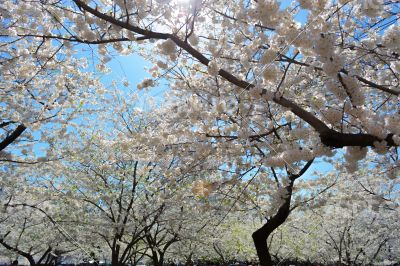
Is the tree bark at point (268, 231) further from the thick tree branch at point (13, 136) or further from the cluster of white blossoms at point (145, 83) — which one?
the thick tree branch at point (13, 136)

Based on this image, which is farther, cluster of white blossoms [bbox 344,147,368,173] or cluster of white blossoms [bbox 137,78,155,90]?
cluster of white blossoms [bbox 137,78,155,90]

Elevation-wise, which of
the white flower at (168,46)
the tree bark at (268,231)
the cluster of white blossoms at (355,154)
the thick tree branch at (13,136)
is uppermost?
the thick tree branch at (13,136)

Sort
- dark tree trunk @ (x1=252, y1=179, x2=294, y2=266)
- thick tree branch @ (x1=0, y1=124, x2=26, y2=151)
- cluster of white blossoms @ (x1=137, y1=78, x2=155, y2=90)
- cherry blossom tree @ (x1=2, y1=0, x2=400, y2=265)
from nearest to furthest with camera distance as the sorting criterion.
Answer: cherry blossom tree @ (x1=2, y1=0, x2=400, y2=265)
cluster of white blossoms @ (x1=137, y1=78, x2=155, y2=90)
dark tree trunk @ (x1=252, y1=179, x2=294, y2=266)
thick tree branch @ (x1=0, y1=124, x2=26, y2=151)

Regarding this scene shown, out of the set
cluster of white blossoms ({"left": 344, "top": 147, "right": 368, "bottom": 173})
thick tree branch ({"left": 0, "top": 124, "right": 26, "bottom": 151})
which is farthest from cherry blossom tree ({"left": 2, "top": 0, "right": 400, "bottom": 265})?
thick tree branch ({"left": 0, "top": 124, "right": 26, "bottom": 151})

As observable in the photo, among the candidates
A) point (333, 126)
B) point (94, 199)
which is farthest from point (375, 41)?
point (94, 199)

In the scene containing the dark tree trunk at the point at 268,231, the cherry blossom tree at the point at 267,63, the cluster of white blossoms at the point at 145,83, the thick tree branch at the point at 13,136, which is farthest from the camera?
the thick tree branch at the point at 13,136

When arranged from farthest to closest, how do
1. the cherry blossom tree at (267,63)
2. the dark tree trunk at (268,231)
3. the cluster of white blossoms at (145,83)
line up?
the dark tree trunk at (268,231), the cluster of white blossoms at (145,83), the cherry blossom tree at (267,63)

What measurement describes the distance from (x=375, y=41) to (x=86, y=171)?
31.7ft

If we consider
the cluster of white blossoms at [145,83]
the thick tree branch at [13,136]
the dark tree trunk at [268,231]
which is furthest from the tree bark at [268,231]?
the thick tree branch at [13,136]

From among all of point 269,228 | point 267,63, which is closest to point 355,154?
point 267,63

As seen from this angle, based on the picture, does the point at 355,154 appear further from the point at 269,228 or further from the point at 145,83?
the point at 269,228

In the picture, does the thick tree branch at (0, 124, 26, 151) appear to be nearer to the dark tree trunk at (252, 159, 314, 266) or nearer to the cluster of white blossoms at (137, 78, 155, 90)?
the cluster of white blossoms at (137, 78, 155, 90)

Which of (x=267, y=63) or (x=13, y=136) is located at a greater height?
(x=13, y=136)

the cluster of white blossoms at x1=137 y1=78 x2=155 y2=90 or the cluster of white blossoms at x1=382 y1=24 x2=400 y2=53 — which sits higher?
the cluster of white blossoms at x1=137 y1=78 x2=155 y2=90
